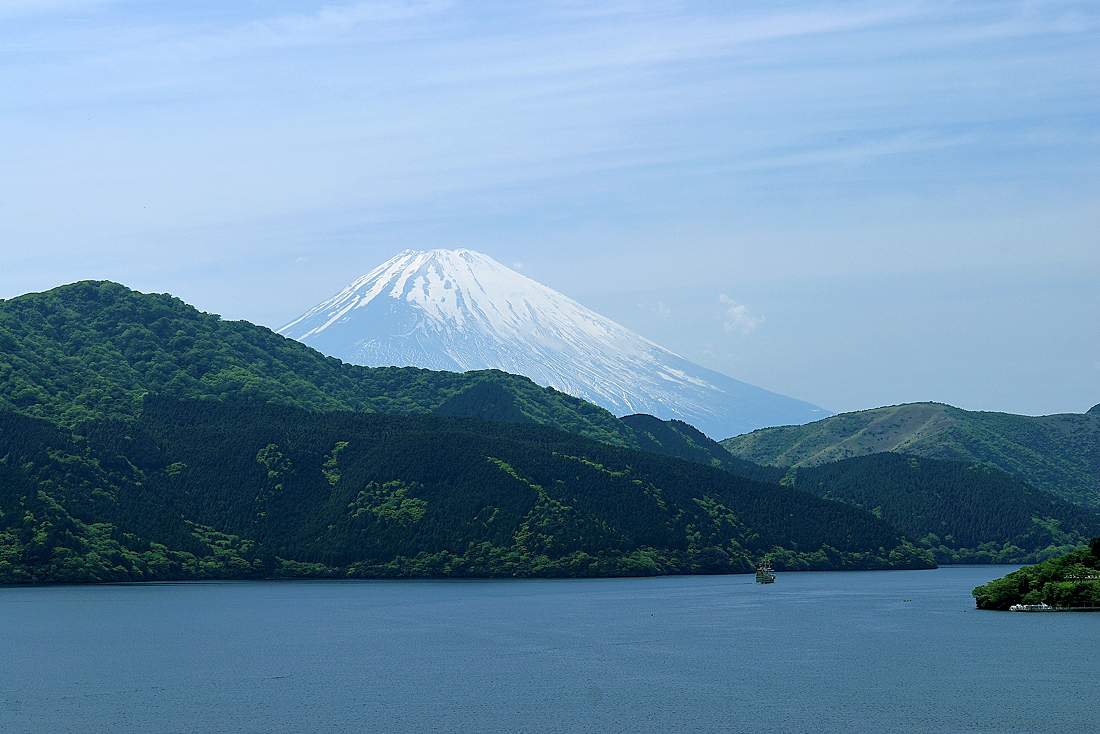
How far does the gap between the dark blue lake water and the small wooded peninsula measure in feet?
9.55

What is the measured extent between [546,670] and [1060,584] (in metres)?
80.5

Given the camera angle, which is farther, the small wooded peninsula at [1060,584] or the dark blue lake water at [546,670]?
the small wooded peninsula at [1060,584]

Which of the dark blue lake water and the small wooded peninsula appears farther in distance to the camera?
the small wooded peninsula

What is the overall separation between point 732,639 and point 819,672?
28.7 metres

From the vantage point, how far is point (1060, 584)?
518ft

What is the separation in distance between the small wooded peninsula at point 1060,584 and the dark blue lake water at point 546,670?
115 inches

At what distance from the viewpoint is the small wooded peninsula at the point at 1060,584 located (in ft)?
512

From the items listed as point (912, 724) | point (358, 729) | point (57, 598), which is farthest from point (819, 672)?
point (57, 598)

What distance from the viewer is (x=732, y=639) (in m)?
138

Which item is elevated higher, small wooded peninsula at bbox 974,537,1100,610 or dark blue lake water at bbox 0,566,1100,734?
small wooded peninsula at bbox 974,537,1100,610

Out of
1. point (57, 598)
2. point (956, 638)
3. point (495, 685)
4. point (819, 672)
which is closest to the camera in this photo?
point (495, 685)

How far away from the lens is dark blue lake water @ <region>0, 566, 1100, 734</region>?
86.6 metres

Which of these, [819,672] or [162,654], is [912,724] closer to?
[819,672]

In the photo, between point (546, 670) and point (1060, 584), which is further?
point (1060, 584)
